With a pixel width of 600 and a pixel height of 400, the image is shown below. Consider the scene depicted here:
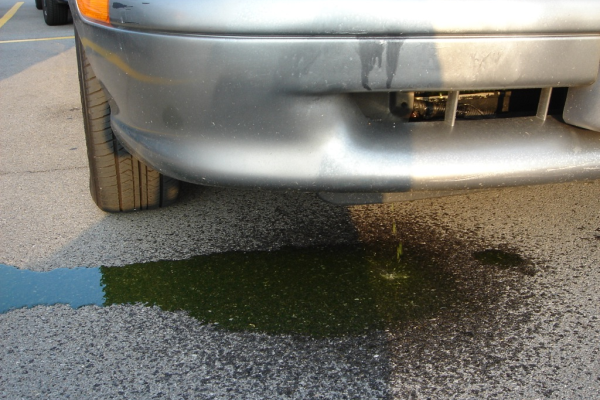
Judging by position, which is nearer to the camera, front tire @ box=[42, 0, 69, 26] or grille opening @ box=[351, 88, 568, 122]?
grille opening @ box=[351, 88, 568, 122]

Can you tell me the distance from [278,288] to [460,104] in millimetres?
772

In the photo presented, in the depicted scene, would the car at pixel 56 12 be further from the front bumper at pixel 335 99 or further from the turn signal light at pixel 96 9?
the front bumper at pixel 335 99

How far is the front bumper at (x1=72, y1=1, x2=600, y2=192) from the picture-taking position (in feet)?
4.63

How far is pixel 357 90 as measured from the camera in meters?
1.44

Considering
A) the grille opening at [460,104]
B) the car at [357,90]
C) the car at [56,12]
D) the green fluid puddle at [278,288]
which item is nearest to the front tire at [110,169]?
the green fluid puddle at [278,288]

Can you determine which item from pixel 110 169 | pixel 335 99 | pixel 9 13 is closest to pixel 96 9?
pixel 335 99

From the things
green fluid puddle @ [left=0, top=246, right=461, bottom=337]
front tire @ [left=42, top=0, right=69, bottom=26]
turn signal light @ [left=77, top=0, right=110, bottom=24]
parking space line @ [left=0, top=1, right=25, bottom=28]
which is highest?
turn signal light @ [left=77, top=0, right=110, bottom=24]

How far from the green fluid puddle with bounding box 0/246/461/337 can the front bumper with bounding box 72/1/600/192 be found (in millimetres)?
421

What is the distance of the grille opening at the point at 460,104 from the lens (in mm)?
1560

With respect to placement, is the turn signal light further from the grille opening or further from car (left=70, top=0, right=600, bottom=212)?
the grille opening

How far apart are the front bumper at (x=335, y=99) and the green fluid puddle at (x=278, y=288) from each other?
421 millimetres

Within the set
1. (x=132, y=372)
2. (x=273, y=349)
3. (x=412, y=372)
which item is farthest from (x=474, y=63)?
(x=132, y=372)

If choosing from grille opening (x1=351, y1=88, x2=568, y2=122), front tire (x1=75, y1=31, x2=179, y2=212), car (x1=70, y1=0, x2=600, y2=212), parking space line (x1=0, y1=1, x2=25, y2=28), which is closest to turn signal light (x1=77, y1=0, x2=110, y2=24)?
car (x1=70, y1=0, x2=600, y2=212)

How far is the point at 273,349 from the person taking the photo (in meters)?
1.63
